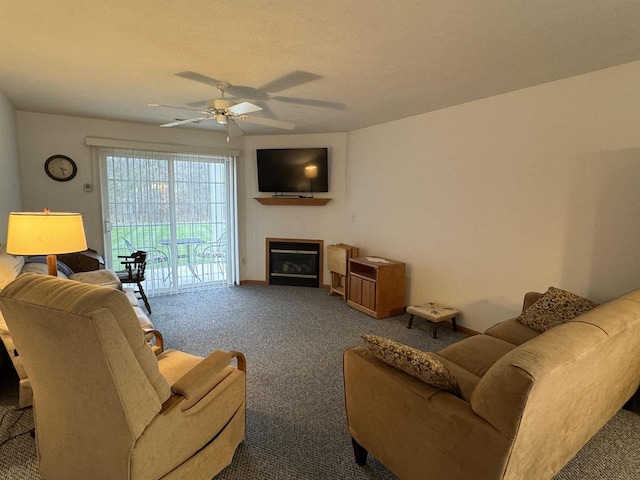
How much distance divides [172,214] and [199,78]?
265 cm

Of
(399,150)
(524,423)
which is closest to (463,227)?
(399,150)

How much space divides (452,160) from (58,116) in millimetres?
4894

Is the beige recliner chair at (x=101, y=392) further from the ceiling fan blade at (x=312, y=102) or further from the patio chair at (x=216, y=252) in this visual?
the patio chair at (x=216, y=252)

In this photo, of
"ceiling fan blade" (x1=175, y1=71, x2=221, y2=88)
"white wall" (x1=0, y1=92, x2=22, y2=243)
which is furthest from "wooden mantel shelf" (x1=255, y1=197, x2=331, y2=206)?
"white wall" (x1=0, y1=92, x2=22, y2=243)

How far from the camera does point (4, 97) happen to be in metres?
3.42

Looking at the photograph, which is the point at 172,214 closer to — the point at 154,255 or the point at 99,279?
the point at 154,255

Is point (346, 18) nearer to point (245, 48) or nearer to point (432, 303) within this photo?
point (245, 48)

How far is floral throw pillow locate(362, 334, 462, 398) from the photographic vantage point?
4.68 feet

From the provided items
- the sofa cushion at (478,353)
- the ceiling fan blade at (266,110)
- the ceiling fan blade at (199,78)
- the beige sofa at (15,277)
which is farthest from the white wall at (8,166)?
the sofa cushion at (478,353)

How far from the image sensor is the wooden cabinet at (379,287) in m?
4.13

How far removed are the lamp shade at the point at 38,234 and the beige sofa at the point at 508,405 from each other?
1969 mm

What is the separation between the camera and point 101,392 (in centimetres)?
122

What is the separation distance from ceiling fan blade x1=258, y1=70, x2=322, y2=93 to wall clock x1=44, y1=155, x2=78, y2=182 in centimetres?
302

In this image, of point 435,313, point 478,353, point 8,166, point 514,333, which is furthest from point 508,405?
point 8,166
